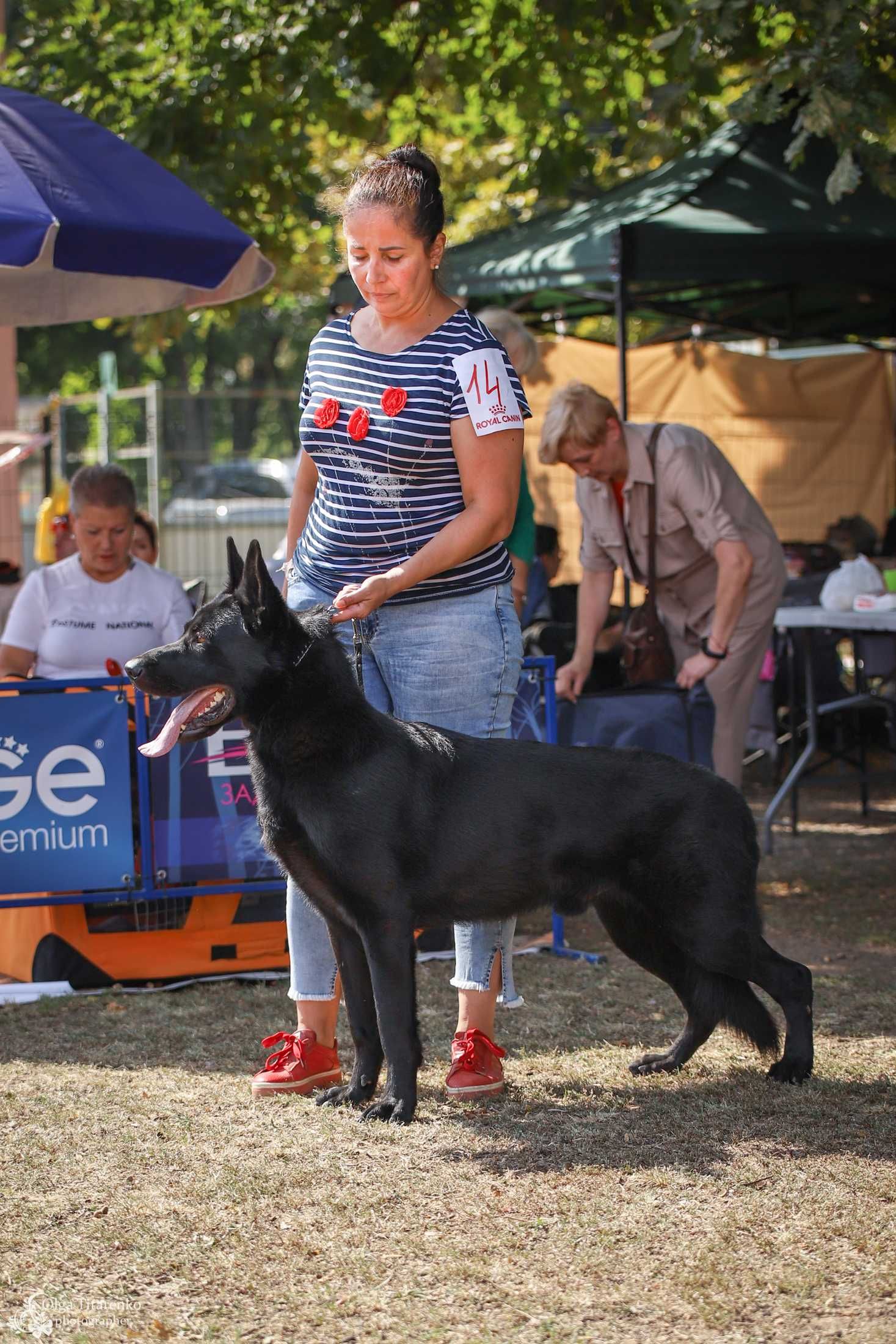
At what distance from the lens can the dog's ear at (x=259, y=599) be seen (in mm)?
3213

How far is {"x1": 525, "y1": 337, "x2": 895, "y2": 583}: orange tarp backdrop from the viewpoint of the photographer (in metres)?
12.5

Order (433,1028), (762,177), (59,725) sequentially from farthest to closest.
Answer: (762,177)
(59,725)
(433,1028)

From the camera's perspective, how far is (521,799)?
135 inches

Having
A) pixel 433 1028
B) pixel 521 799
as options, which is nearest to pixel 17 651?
pixel 433 1028

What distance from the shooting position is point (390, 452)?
3.45 m

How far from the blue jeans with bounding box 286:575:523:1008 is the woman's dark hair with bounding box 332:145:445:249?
0.89 m

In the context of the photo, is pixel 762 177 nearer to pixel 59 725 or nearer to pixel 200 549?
pixel 59 725

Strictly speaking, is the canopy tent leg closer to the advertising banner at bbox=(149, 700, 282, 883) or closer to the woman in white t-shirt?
the woman in white t-shirt

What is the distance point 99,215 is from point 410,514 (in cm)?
197

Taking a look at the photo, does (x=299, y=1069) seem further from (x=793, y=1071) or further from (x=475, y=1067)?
(x=793, y=1071)

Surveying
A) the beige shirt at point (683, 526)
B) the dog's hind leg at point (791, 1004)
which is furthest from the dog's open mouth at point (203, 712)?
the beige shirt at point (683, 526)

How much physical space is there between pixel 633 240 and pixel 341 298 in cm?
220

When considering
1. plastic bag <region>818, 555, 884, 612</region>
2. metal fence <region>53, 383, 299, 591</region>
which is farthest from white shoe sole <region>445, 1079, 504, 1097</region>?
metal fence <region>53, 383, 299, 591</region>

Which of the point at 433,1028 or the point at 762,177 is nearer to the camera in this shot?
the point at 433,1028
